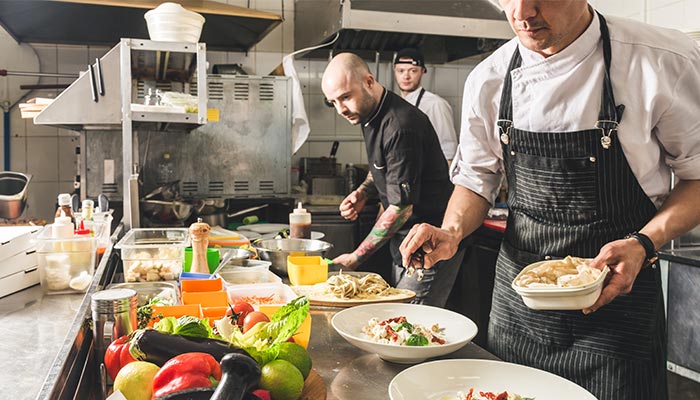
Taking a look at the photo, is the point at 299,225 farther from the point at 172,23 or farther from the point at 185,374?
the point at 185,374

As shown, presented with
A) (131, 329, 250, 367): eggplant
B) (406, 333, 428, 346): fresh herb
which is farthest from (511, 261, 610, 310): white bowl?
(131, 329, 250, 367): eggplant

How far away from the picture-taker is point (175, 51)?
334 centimetres

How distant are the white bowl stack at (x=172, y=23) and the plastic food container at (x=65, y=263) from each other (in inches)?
59.7

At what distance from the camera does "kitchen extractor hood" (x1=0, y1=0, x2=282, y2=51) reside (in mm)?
4633

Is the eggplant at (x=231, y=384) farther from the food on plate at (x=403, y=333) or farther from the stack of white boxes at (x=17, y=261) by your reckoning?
the stack of white boxes at (x=17, y=261)

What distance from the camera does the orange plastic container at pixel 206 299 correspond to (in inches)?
74.4

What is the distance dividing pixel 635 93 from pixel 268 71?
14.4 feet

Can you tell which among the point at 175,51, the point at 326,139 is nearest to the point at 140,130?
the point at 175,51

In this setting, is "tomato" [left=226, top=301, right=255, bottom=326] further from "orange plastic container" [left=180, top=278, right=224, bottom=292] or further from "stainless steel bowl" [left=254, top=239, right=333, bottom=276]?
"stainless steel bowl" [left=254, top=239, right=333, bottom=276]

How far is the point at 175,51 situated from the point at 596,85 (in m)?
2.24

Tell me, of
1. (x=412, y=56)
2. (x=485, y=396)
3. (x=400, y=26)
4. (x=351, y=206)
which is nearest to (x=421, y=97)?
(x=412, y=56)

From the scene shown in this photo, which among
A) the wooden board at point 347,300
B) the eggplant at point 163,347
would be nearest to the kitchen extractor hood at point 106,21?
the wooden board at point 347,300

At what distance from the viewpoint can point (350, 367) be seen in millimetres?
1596

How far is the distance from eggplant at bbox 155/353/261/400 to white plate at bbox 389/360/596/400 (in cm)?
42
